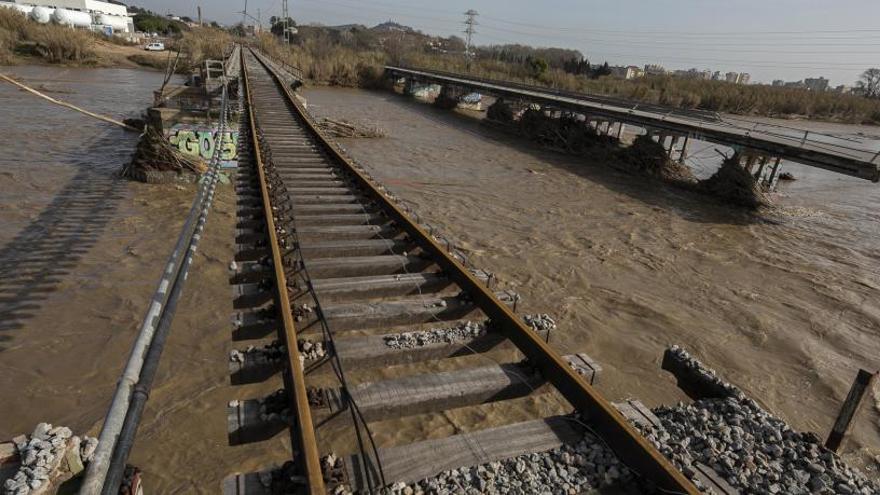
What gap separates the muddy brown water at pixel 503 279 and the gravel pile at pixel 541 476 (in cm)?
226

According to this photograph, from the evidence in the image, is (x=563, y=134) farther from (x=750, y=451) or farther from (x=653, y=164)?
(x=750, y=451)

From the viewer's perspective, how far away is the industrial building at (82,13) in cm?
8019

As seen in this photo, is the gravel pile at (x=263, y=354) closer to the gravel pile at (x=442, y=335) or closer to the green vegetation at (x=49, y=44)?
the gravel pile at (x=442, y=335)

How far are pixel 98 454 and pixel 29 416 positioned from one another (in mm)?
4471

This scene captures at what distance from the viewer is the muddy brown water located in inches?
217

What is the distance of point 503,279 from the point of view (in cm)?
884

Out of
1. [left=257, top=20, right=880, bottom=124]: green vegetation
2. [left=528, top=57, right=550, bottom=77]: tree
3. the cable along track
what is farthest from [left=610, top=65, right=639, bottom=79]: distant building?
the cable along track

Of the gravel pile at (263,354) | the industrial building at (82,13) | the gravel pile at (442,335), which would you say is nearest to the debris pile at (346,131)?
the gravel pile at (442,335)

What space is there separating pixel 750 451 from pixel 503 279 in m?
5.52

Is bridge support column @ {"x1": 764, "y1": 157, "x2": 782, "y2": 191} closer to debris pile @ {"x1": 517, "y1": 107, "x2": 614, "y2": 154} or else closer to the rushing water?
the rushing water

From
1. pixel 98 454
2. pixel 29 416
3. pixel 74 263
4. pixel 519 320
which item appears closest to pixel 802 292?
pixel 519 320

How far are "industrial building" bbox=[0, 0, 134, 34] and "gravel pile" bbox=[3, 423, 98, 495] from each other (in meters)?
97.3

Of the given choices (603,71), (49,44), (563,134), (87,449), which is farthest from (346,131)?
(603,71)

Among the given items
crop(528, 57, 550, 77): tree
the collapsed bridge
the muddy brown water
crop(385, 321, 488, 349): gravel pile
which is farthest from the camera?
crop(528, 57, 550, 77): tree
